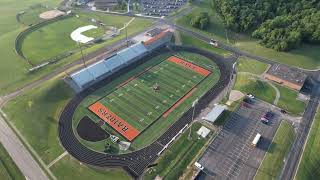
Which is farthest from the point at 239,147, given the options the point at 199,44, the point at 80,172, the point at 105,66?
the point at 199,44

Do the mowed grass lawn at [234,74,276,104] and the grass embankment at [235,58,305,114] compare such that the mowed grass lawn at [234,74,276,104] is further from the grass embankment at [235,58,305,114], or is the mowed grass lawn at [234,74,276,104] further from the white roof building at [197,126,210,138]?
the white roof building at [197,126,210,138]

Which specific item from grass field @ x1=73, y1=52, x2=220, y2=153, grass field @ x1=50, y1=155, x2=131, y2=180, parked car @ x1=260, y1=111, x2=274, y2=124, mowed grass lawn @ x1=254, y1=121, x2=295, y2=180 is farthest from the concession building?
grass field @ x1=50, y1=155, x2=131, y2=180

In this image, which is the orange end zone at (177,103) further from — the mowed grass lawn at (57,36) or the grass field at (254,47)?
the mowed grass lawn at (57,36)

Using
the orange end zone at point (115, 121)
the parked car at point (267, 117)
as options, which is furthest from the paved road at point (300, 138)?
the orange end zone at point (115, 121)

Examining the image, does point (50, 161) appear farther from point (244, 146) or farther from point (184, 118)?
point (244, 146)

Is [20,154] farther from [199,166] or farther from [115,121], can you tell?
[199,166]

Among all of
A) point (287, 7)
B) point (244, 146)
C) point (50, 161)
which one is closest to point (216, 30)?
point (287, 7)
